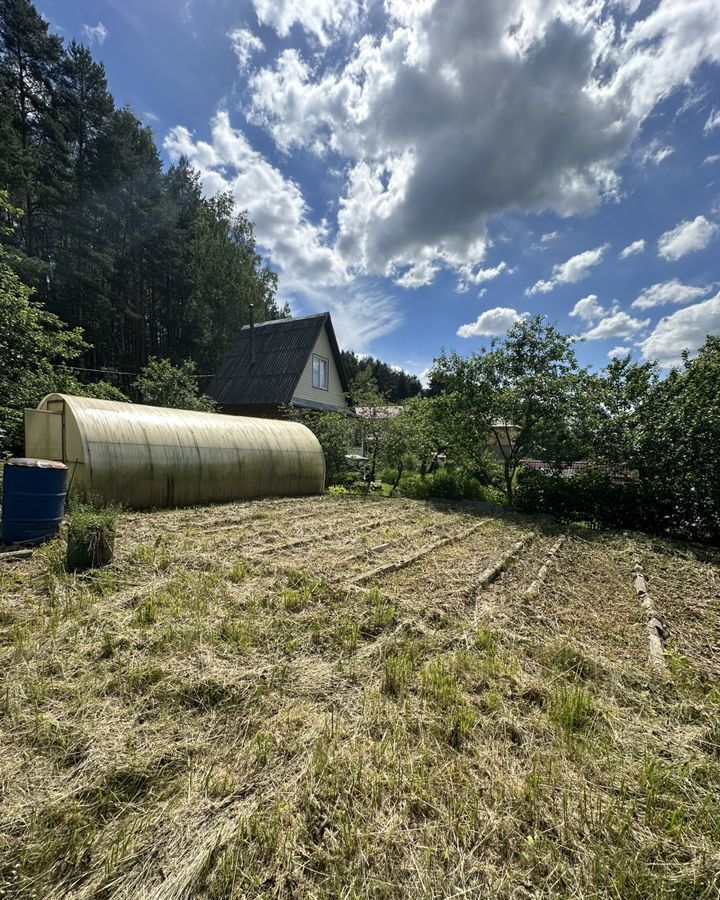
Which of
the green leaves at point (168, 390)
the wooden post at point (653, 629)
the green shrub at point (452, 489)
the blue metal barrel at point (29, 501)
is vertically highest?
the green leaves at point (168, 390)

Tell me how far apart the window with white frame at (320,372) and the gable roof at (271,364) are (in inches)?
34.9

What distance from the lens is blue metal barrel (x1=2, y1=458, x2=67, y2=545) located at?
4648 millimetres

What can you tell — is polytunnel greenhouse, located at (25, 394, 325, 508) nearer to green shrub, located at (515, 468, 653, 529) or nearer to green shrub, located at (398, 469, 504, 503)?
green shrub, located at (398, 469, 504, 503)

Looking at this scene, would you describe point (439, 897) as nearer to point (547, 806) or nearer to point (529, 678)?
point (547, 806)

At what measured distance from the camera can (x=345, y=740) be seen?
2.04 m

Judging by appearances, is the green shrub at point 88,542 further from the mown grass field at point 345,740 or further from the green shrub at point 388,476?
Result: the green shrub at point 388,476

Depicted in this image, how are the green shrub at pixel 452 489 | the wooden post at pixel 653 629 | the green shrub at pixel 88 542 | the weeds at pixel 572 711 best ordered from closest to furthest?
the weeds at pixel 572 711, the wooden post at pixel 653 629, the green shrub at pixel 88 542, the green shrub at pixel 452 489

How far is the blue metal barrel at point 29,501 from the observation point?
4.65 metres

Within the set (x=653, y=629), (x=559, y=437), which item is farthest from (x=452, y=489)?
(x=653, y=629)

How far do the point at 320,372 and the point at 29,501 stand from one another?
1487 centimetres

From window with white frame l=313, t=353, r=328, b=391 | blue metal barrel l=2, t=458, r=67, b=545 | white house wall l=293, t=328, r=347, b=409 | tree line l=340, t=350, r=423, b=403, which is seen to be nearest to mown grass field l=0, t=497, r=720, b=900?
blue metal barrel l=2, t=458, r=67, b=545

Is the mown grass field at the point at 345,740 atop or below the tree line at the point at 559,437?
below

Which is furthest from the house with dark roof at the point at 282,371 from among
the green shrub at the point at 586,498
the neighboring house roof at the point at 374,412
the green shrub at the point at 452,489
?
the green shrub at the point at 586,498

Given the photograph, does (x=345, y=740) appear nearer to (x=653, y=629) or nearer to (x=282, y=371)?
→ (x=653, y=629)
